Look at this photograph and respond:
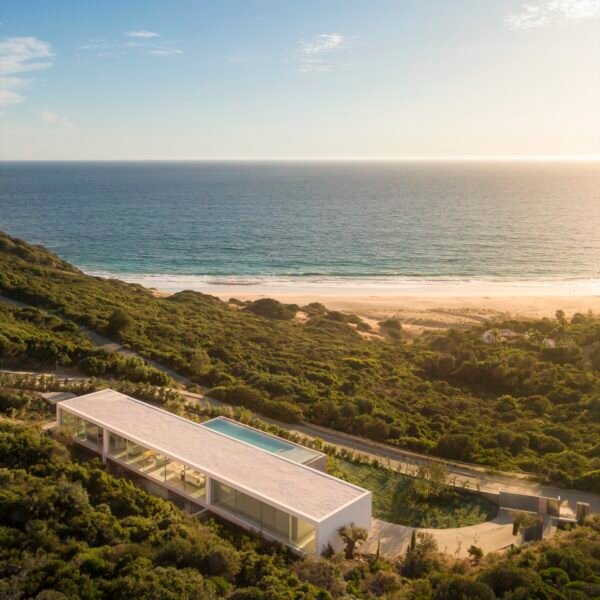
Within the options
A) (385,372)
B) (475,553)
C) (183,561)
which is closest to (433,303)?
(385,372)

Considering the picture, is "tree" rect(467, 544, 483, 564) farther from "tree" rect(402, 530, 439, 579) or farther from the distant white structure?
the distant white structure

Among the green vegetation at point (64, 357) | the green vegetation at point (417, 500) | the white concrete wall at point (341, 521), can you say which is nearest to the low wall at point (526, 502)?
the green vegetation at point (417, 500)

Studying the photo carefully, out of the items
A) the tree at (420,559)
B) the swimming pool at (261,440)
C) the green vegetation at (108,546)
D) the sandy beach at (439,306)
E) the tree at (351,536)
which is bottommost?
the sandy beach at (439,306)

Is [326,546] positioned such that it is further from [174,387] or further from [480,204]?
[480,204]

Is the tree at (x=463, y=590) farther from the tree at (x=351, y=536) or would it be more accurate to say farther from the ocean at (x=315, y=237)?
the ocean at (x=315, y=237)

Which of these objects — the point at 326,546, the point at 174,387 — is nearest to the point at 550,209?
the point at 174,387

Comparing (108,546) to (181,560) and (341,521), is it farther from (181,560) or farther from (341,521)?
(341,521)

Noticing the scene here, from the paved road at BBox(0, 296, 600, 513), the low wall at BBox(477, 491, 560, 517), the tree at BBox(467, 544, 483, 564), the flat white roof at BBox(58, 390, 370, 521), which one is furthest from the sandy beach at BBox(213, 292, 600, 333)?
the tree at BBox(467, 544, 483, 564)
